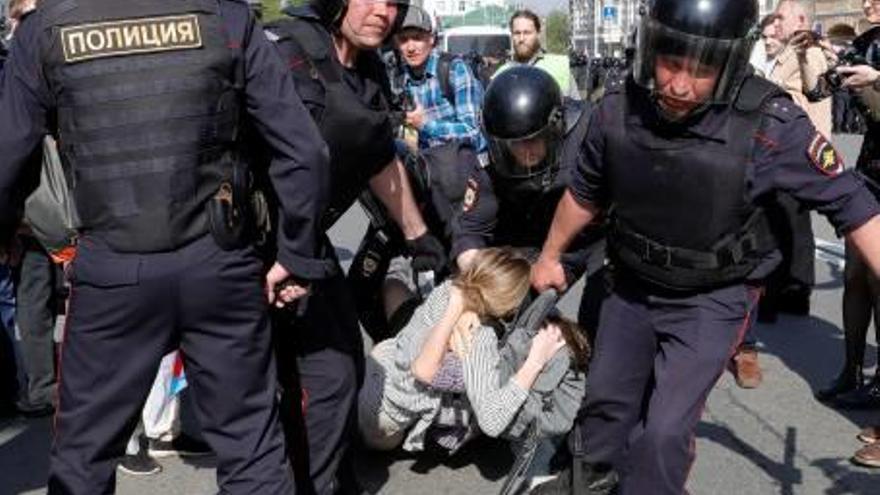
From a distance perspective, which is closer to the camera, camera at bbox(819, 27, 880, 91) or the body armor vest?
the body armor vest

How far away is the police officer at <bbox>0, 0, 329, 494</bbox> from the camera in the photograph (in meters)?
2.38

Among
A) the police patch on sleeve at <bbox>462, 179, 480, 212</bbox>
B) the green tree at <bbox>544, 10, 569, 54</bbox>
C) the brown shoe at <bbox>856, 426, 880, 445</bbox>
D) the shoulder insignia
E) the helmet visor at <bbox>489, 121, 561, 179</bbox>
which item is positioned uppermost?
the shoulder insignia

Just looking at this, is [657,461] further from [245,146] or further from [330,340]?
[245,146]

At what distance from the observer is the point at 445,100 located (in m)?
6.80

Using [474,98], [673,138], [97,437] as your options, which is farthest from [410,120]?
[97,437]

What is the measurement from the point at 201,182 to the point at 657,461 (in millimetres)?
1422

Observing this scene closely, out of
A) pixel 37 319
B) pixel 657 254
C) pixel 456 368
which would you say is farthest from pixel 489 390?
pixel 37 319

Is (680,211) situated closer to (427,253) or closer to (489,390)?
(489,390)

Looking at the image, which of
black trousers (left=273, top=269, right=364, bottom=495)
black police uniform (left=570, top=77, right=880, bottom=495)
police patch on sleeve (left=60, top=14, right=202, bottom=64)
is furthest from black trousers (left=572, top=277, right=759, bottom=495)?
police patch on sleeve (left=60, top=14, right=202, bottom=64)

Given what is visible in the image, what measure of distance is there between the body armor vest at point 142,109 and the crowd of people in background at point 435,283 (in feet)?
0.31

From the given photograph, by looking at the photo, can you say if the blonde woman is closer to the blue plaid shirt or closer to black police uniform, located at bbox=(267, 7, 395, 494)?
black police uniform, located at bbox=(267, 7, 395, 494)

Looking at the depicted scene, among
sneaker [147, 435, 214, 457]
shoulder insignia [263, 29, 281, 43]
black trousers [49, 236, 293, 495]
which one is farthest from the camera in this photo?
sneaker [147, 435, 214, 457]

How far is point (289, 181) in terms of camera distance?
8.49 ft

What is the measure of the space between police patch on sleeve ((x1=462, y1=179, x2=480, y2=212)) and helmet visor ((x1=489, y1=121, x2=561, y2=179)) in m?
0.18
